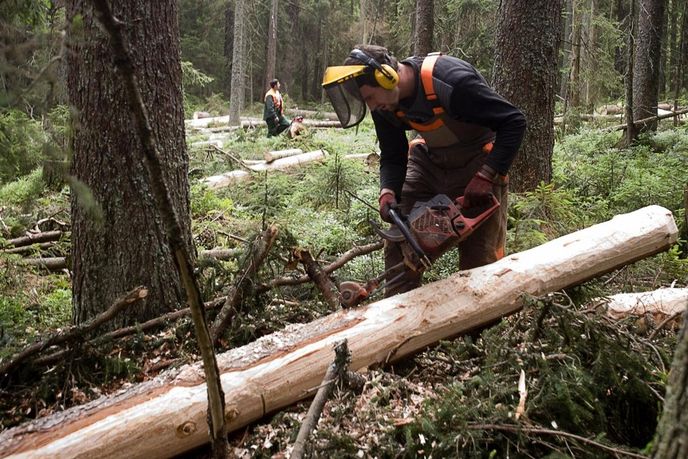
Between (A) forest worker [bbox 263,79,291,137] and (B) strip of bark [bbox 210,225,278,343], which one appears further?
(A) forest worker [bbox 263,79,291,137]

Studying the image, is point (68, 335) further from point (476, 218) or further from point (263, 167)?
point (263, 167)

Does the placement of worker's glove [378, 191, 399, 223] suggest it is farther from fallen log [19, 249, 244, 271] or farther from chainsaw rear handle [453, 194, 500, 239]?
fallen log [19, 249, 244, 271]

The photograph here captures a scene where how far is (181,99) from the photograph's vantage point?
4215mm

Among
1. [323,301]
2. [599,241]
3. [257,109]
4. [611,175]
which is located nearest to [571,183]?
[611,175]

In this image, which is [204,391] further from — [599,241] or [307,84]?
[307,84]

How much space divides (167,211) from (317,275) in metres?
2.37

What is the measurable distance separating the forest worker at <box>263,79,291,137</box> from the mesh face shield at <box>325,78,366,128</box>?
1049 cm

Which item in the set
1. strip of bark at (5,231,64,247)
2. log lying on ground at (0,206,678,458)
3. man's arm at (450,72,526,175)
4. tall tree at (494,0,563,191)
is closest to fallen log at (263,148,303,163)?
strip of bark at (5,231,64,247)

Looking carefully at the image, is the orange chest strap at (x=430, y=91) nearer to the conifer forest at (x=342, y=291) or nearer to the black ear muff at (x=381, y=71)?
the conifer forest at (x=342, y=291)

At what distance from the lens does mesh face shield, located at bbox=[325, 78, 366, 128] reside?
357 centimetres

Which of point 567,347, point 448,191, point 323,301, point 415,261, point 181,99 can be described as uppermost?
point 181,99

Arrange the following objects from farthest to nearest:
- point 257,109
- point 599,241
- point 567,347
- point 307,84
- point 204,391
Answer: point 307,84, point 257,109, point 599,241, point 567,347, point 204,391

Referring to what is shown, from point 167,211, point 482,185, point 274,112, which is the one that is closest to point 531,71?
point 482,185

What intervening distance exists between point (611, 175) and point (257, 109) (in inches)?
950
